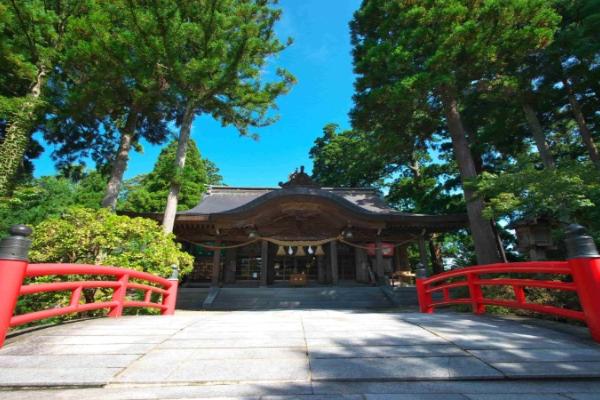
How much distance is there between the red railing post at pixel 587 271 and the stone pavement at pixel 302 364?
0.28m

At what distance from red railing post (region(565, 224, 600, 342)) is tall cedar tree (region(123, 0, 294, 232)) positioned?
963 centimetres

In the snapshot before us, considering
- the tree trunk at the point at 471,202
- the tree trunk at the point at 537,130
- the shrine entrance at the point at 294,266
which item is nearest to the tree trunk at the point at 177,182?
the shrine entrance at the point at 294,266

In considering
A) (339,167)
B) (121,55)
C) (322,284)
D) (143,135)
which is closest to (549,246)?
(322,284)

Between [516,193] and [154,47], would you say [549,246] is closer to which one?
[516,193]

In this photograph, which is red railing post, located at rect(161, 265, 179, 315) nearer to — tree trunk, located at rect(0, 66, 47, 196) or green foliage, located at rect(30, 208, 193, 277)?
green foliage, located at rect(30, 208, 193, 277)

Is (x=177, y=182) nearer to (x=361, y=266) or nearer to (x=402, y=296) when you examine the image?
(x=402, y=296)

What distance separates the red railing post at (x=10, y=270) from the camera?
2.51m

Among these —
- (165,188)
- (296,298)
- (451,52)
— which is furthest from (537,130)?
(165,188)

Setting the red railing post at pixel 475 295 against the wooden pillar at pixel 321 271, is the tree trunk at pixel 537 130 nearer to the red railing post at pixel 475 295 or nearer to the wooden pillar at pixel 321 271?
the red railing post at pixel 475 295

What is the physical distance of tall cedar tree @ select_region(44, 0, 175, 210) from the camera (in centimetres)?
841

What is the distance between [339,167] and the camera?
26.5m

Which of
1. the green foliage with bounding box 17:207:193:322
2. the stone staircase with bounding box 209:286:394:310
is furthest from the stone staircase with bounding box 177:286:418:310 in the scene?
the green foliage with bounding box 17:207:193:322

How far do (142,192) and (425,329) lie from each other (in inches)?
913

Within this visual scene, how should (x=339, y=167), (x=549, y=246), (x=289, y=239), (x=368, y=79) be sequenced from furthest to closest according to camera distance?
(x=339, y=167) < (x=289, y=239) < (x=368, y=79) < (x=549, y=246)
